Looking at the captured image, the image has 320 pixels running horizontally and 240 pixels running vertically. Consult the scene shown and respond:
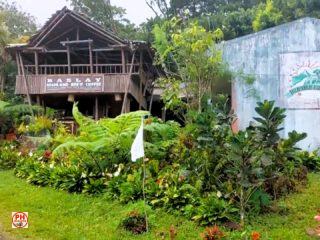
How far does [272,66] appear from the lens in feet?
42.1

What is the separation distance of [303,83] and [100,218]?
27.8 ft

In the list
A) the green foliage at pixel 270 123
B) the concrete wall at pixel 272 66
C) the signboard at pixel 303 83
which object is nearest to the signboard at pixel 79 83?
the concrete wall at pixel 272 66

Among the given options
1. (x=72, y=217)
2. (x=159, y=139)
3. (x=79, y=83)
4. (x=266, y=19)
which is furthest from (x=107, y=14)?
(x=72, y=217)

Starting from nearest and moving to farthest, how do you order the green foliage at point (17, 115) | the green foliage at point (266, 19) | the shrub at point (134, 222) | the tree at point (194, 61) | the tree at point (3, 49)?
the shrub at point (134, 222) < the tree at point (194, 61) < the green foliage at point (17, 115) < the tree at point (3, 49) < the green foliage at point (266, 19)

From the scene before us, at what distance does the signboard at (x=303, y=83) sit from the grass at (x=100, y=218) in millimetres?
5182

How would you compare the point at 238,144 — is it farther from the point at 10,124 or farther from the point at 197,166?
the point at 10,124

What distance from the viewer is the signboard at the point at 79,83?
16828 mm

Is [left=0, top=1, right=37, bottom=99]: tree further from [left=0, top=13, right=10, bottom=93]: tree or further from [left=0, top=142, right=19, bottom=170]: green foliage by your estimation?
[left=0, top=142, right=19, bottom=170]: green foliage

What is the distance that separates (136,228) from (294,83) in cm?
854

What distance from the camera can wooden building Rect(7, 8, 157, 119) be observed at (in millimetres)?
16906

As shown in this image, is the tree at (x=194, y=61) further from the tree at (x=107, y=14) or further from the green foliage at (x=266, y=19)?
the tree at (x=107, y=14)

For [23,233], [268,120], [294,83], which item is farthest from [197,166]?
[294,83]

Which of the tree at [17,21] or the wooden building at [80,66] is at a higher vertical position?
the tree at [17,21]

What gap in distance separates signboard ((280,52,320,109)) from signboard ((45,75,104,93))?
742cm
